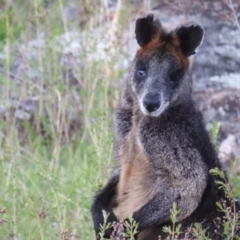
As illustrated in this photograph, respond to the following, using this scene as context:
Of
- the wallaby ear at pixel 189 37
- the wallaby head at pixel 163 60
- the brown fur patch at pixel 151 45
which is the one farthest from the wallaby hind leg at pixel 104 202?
the wallaby ear at pixel 189 37

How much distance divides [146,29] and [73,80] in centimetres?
369

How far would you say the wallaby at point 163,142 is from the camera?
5.58 metres

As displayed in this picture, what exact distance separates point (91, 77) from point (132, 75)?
7.74 feet

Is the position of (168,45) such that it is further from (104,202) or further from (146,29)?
Answer: (104,202)

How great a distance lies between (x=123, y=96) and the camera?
5.93 meters

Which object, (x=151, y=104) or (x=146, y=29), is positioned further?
(x=146, y=29)

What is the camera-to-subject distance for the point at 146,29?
18.9 ft

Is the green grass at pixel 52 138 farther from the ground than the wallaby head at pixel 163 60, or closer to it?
closer to it

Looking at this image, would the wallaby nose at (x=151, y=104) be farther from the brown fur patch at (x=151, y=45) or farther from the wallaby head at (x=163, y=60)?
the brown fur patch at (x=151, y=45)

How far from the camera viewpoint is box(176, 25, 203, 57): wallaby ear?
5719 millimetres

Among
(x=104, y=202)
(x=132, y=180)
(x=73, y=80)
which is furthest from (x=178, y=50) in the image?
(x=73, y=80)

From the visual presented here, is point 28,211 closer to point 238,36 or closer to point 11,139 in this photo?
point 11,139

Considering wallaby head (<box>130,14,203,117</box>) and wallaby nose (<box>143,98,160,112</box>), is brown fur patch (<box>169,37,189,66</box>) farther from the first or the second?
wallaby nose (<box>143,98,160,112</box>)

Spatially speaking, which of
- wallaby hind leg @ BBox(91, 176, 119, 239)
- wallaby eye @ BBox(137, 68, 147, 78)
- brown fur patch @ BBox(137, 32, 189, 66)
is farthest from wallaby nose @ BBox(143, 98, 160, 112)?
wallaby hind leg @ BBox(91, 176, 119, 239)
